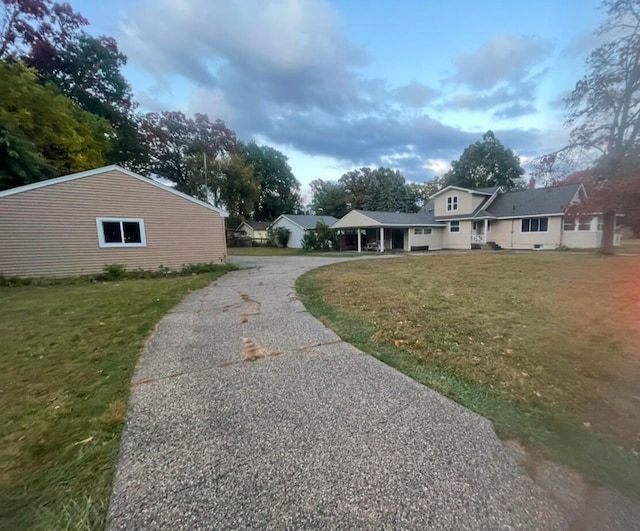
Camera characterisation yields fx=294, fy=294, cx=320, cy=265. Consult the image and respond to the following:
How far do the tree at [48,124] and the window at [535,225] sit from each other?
2925cm

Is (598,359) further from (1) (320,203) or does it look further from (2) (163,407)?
(1) (320,203)

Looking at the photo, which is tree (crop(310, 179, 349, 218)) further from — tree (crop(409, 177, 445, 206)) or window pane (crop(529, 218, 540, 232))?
window pane (crop(529, 218, 540, 232))

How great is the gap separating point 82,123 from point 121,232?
10637 mm

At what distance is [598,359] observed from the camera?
3.53 m

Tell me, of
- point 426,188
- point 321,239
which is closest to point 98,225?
point 321,239

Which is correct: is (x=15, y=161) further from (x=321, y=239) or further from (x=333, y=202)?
(x=333, y=202)

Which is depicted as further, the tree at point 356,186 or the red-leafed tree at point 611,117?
the tree at point 356,186

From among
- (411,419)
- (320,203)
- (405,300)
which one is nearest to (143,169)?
(320,203)

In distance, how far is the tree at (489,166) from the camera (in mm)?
42656

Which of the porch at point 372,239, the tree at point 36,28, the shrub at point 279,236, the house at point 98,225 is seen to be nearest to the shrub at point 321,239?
the porch at point 372,239

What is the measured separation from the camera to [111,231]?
1094cm

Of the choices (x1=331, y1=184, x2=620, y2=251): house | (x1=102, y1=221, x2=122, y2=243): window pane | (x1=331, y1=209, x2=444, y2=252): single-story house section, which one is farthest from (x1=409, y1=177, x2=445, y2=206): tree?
(x1=102, y1=221, x2=122, y2=243): window pane

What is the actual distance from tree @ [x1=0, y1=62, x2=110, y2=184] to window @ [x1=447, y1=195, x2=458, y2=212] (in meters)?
26.2

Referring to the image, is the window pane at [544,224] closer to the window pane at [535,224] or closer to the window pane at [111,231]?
the window pane at [535,224]
